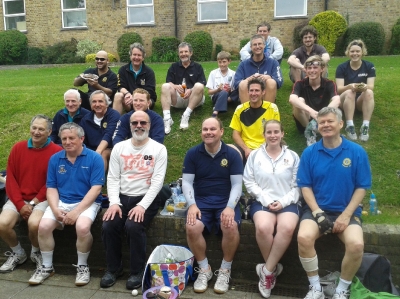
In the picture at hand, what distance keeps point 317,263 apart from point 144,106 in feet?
9.14

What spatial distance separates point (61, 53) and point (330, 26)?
450 inches

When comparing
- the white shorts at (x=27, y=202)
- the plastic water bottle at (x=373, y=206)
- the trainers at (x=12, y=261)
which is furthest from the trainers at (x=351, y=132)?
the trainers at (x=12, y=261)

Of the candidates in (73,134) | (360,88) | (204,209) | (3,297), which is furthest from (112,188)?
(360,88)

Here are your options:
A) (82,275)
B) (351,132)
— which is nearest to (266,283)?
(82,275)

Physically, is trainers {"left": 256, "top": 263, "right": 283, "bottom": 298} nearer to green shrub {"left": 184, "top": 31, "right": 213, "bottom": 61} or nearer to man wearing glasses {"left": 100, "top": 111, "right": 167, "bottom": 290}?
man wearing glasses {"left": 100, "top": 111, "right": 167, "bottom": 290}

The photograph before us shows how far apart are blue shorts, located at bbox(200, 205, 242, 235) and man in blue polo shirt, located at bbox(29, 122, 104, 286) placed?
1.15 metres

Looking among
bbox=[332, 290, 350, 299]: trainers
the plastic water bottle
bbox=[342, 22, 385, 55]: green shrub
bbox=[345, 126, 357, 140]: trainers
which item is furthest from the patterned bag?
bbox=[342, 22, 385, 55]: green shrub

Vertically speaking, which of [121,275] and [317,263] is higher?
[317,263]

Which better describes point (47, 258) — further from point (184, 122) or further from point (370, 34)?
point (370, 34)

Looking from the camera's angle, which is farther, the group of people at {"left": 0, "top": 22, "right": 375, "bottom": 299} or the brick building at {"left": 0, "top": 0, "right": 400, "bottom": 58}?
the brick building at {"left": 0, "top": 0, "right": 400, "bottom": 58}

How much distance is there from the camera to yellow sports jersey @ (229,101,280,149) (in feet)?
18.0

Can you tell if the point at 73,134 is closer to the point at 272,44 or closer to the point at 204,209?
the point at 204,209

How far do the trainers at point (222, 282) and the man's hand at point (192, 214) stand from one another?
56 centimetres

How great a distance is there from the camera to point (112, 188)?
456 centimetres
